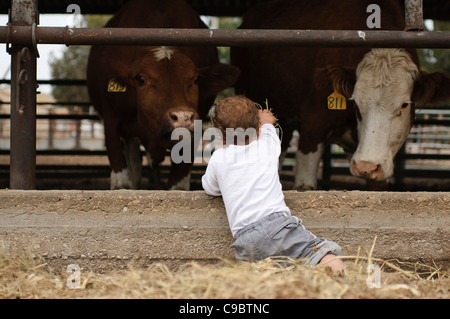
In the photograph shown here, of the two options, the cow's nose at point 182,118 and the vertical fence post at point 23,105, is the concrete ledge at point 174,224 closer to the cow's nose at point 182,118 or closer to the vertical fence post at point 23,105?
the vertical fence post at point 23,105

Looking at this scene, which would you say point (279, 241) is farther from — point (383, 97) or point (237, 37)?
point (383, 97)

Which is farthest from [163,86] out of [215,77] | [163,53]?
[215,77]

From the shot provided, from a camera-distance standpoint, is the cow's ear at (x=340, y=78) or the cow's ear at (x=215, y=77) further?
the cow's ear at (x=215, y=77)

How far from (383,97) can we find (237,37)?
5.84ft

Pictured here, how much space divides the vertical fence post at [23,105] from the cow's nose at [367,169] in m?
2.28

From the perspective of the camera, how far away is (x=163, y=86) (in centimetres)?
478

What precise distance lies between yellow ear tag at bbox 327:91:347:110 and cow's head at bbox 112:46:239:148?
949mm

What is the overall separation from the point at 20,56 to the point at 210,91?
2303 millimetres

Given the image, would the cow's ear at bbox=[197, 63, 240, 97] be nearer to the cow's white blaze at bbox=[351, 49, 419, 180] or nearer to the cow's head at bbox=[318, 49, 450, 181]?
the cow's head at bbox=[318, 49, 450, 181]

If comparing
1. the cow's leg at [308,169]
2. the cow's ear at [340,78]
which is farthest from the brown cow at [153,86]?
the cow's leg at [308,169]

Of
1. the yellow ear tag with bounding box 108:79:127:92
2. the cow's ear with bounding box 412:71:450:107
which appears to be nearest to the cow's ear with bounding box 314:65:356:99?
the cow's ear with bounding box 412:71:450:107

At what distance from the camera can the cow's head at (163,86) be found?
4.66 m
